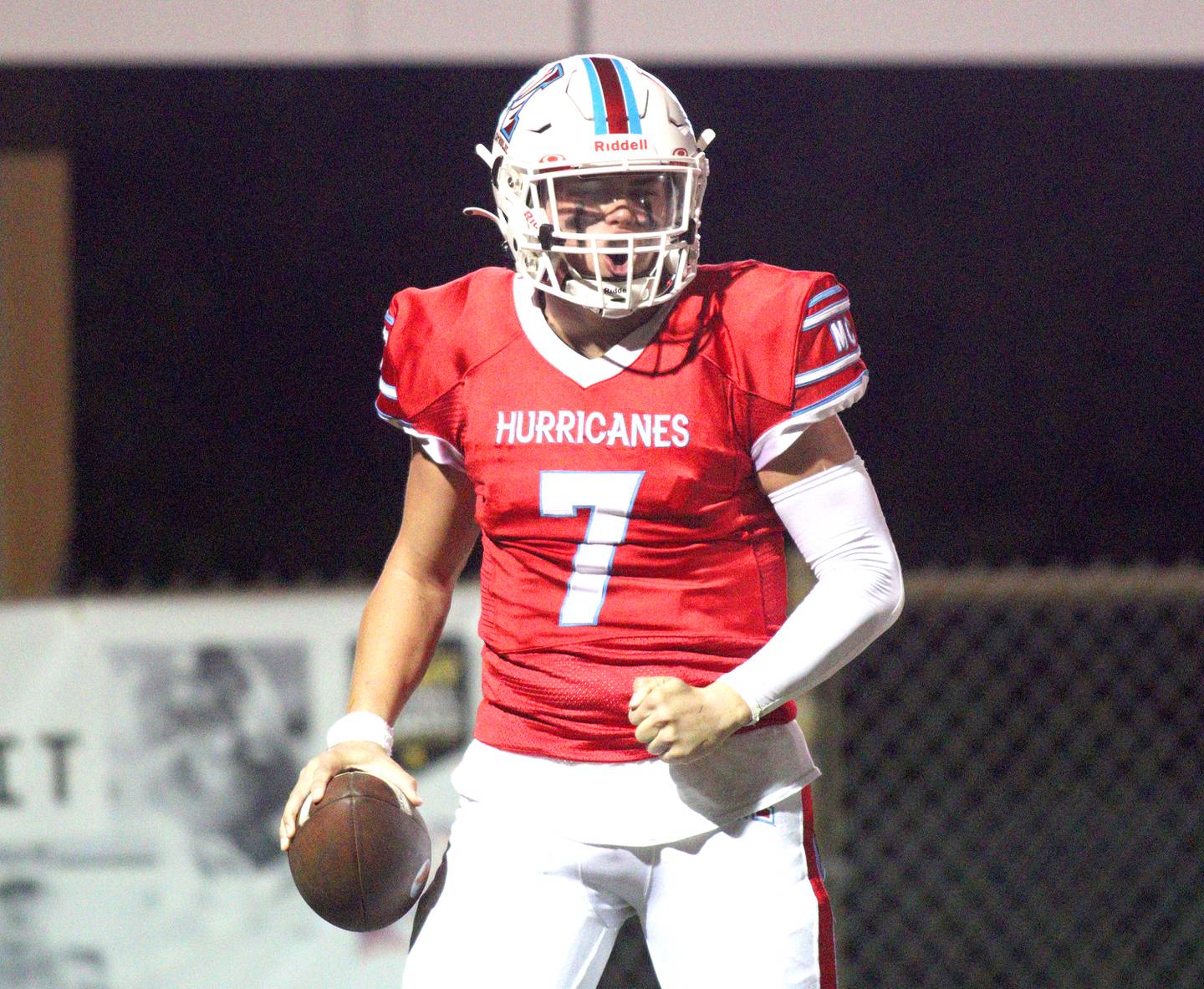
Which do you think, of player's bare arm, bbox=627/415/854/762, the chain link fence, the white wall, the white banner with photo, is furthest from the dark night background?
player's bare arm, bbox=627/415/854/762

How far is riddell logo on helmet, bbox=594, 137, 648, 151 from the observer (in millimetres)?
2062

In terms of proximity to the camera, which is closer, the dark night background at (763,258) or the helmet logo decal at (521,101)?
the helmet logo decal at (521,101)

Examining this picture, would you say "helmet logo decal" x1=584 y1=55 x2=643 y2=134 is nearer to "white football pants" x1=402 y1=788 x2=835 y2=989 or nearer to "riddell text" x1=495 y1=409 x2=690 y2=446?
"riddell text" x1=495 y1=409 x2=690 y2=446

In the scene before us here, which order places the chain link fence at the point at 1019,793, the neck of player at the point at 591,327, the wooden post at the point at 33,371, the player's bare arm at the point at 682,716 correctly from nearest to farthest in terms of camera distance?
the player's bare arm at the point at 682,716 < the neck of player at the point at 591,327 < the chain link fence at the point at 1019,793 < the wooden post at the point at 33,371

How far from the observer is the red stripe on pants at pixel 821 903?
2.09 metres

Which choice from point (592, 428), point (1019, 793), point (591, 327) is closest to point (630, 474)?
point (592, 428)

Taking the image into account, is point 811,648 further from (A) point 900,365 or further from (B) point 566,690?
(A) point 900,365

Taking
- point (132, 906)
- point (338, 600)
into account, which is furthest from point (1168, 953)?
point (132, 906)

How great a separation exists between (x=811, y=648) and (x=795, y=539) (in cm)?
18

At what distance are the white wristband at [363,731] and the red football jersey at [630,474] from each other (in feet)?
0.46

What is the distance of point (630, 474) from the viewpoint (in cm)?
204

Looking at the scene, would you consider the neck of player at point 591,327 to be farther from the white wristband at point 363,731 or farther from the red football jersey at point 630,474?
the white wristband at point 363,731

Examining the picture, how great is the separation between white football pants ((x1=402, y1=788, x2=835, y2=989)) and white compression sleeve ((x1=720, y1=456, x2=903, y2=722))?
209 mm

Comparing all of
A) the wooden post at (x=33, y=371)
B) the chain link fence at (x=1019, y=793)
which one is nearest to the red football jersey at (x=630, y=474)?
the chain link fence at (x=1019, y=793)
